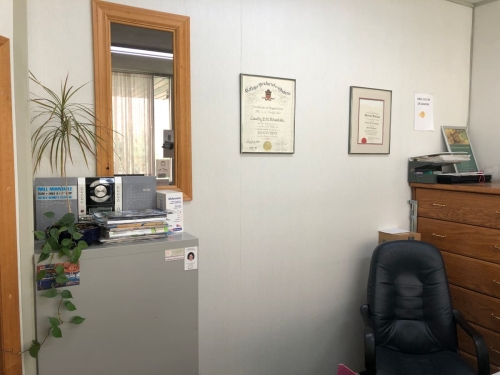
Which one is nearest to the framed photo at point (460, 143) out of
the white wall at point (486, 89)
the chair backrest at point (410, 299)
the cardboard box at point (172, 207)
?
the white wall at point (486, 89)

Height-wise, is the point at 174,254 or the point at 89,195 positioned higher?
the point at 89,195

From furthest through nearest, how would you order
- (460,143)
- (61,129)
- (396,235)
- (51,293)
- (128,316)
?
(460,143)
(396,235)
(61,129)
(128,316)
(51,293)

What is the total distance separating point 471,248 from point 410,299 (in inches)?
24.6

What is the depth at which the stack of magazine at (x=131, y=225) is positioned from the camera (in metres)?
1.53

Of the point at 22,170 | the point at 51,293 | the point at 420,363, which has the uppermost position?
the point at 22,170

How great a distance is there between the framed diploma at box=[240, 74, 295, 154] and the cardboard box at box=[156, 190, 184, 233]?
629 millimetres

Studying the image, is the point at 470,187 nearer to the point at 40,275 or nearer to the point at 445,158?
the point at 445,158

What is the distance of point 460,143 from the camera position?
311 centimetres

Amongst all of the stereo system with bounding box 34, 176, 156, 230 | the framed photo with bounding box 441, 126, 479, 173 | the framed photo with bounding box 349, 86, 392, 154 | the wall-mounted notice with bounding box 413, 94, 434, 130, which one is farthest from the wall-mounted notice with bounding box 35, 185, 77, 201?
the framed photo with bounding box 441, 126, 479, 173

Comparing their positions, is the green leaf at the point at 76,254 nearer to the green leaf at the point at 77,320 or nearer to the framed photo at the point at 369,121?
the green leaf at the point at 77,320

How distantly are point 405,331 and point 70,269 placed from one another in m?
1.90

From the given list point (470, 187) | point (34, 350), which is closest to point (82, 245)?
point (34, 350)

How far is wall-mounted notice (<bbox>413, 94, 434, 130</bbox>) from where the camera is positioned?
293cm

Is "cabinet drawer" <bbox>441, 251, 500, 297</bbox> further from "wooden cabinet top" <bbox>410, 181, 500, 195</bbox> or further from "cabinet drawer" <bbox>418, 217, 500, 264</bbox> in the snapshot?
"wooden cabinet top" <bbox>410, 181, 500, 195</bbox>
